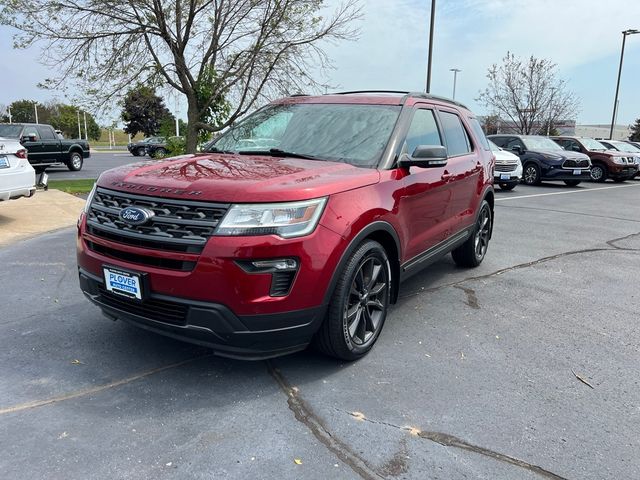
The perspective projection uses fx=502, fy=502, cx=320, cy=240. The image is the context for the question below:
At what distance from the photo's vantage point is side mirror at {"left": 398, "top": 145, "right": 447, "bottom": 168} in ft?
11.9

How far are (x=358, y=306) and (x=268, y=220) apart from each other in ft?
3.23

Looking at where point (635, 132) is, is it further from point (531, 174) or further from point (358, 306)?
point (358, 306)

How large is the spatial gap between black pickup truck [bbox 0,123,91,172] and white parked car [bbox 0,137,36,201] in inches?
403

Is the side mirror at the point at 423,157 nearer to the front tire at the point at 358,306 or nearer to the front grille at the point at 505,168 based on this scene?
the front tire at the point at 358,306

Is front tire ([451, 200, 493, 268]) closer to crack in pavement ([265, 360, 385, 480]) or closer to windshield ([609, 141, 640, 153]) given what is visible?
crack in pavement ([265, 360, 385, 480])

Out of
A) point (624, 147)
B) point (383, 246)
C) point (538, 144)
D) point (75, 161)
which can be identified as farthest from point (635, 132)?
point (383, 246)

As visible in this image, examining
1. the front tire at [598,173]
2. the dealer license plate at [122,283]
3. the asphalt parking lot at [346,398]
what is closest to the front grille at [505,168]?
the front tire at [598,173]

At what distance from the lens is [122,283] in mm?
2971

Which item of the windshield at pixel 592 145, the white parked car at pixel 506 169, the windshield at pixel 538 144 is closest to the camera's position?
the white parked car at pixel 506 169

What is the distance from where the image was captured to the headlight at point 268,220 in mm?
2715

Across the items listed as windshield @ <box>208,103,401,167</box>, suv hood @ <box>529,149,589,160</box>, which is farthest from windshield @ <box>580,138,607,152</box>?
windshield @ <box>208,103,401,167</box>

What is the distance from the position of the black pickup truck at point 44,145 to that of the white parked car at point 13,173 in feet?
33.6

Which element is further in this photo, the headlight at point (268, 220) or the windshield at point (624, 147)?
the windshield at point (624, 147)

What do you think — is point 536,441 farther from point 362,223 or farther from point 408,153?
point 408,153
